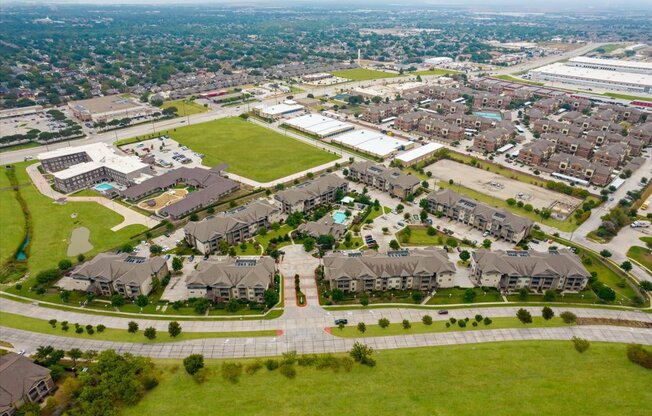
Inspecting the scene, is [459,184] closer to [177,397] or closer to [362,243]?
[362,243]

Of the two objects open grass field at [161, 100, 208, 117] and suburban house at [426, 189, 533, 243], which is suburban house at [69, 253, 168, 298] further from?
open grass field at [161, 100, 208, 117]

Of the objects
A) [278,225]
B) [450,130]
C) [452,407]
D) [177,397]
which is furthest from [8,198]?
[450,130]

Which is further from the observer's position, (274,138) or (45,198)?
(274,138)

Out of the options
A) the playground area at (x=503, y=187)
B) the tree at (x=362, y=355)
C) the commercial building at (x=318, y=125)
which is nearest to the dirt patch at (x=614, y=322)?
the playground area at (x=503, y=187)

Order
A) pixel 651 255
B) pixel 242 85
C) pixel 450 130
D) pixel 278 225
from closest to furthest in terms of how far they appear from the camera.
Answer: pixel 651 255
pixel 278 225
pixel 450 130
pixel 242 85

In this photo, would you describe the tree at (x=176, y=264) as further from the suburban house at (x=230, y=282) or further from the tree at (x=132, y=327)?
the tree at (x=132, y=327)

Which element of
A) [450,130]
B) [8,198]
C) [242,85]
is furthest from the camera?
[242,85]

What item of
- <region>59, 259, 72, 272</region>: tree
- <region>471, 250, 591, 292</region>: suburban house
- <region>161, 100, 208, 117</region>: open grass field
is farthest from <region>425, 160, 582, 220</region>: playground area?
<region>161, 100, 208, 117</region>: open grass field

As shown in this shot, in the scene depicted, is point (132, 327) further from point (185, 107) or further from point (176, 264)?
point (185, 107)
